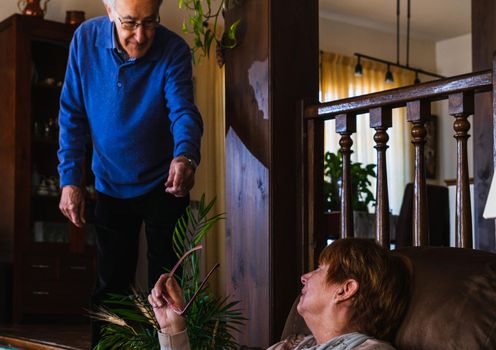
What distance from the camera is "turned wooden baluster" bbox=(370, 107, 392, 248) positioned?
2648mm

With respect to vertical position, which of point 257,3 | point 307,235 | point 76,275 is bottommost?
point 76,275

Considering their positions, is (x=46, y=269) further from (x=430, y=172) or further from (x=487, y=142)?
(x=430, y=172)

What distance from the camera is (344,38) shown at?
9.02m

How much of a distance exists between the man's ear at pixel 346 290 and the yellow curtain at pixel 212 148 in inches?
224

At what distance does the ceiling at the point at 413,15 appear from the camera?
8.57 meters

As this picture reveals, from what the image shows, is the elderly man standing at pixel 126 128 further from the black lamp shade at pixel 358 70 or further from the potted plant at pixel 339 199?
the black lamp shade at pixel 358 70

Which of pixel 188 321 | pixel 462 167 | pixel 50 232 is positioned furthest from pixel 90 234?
pixel 462 167

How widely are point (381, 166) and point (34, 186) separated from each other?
165 inches

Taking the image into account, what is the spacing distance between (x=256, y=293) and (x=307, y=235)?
0.83ft

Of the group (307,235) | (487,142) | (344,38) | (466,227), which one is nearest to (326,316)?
(466,227)

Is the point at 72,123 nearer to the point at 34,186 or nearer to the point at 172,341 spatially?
the point at 172,341

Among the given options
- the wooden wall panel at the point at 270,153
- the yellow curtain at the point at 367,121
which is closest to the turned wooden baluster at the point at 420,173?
the wooden wall panel at the point at 270,153

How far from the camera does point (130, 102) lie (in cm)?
274

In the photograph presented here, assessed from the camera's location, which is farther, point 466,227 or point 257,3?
point 257,3
